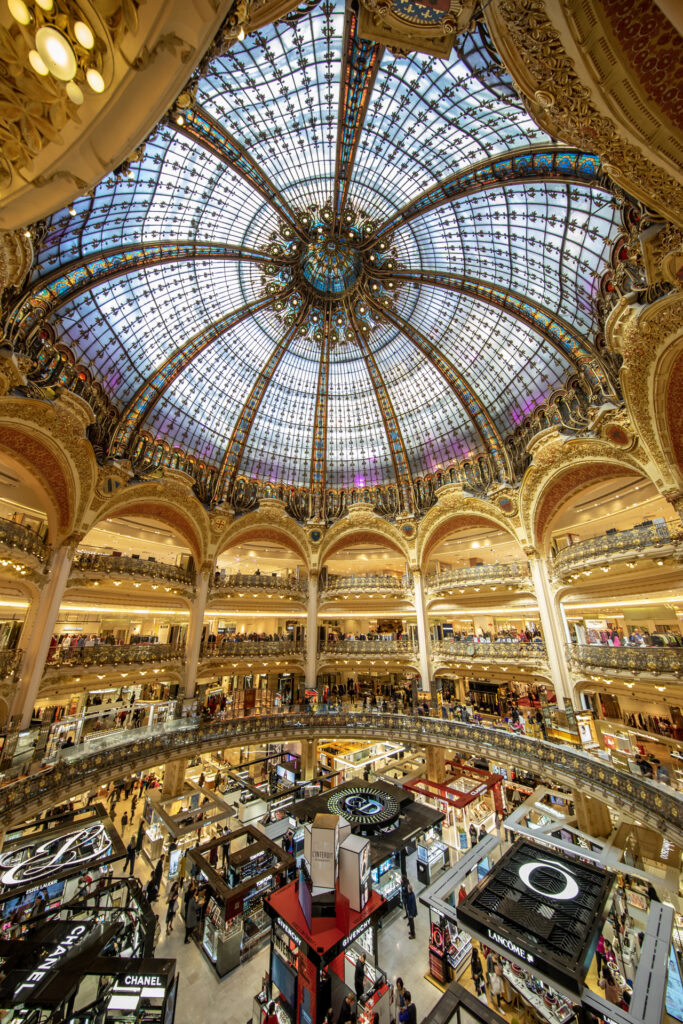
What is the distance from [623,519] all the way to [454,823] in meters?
19.7

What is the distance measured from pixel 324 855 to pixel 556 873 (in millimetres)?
5908

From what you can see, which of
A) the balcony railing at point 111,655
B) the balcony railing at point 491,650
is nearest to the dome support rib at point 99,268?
the balcony railing at point 111,655

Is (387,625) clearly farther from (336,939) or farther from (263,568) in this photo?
(336,939)

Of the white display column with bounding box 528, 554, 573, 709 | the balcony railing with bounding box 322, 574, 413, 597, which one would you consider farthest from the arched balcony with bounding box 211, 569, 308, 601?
the white display column with bounding box 528, 554, 573, 709

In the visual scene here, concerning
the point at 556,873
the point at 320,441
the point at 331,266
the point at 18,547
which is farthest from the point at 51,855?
the point at 331,266

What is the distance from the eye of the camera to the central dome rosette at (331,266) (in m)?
24.7

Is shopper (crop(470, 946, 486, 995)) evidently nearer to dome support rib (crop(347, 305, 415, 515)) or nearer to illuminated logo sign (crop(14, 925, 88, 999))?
illuminated logo sign (crop(14, 925, 88, 999))

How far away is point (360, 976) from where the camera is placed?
393 inches

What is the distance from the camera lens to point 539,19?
6785 mm

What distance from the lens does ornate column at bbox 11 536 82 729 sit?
705 inches

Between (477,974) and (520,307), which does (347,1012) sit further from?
(520,307)

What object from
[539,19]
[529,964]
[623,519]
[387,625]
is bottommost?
[529,964]

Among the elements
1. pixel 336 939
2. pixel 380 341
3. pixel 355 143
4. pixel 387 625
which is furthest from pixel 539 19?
pixel 387 625

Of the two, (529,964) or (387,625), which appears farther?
(387,625)
